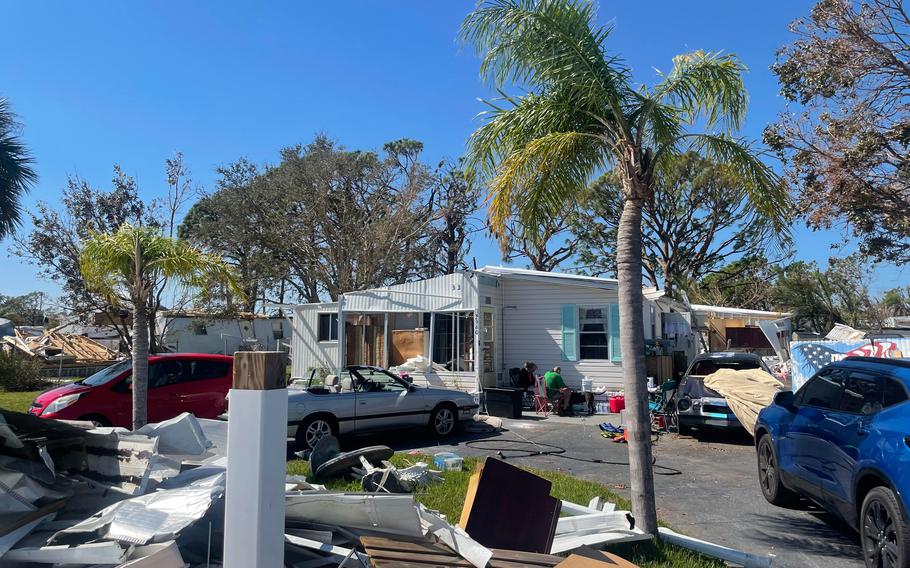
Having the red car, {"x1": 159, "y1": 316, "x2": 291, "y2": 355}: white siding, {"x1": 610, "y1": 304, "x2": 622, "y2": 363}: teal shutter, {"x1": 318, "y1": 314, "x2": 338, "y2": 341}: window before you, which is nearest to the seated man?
{"x1": 610, "y1": 304, "x2": 622, "y2": 363}: teal shutter

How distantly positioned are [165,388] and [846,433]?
1087 cm

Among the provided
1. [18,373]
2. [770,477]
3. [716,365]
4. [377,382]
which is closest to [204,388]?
[377,382]

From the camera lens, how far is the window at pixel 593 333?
17.1 metres

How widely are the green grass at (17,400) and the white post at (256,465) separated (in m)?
16.8

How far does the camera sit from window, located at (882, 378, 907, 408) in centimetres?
512

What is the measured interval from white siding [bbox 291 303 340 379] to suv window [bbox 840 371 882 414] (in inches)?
646

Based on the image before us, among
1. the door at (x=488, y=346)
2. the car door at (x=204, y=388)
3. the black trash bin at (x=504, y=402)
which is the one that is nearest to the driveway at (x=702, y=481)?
the black trash bin at (x=504, y=402)

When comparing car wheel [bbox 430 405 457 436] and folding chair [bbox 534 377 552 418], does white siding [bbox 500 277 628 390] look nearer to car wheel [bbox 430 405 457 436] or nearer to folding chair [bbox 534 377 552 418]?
folding chair [bbox 534 377 552 418]

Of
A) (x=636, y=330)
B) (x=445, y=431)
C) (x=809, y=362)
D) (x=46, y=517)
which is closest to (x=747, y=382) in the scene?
(x=809, y=362)

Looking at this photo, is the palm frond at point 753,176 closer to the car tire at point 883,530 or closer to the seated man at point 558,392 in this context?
the car tire at point 883,530

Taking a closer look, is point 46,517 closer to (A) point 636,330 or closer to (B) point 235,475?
(B) point 235,475

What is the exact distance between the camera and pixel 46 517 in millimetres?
3873

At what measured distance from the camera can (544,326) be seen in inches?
711

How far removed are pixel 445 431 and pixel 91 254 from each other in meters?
6.75
